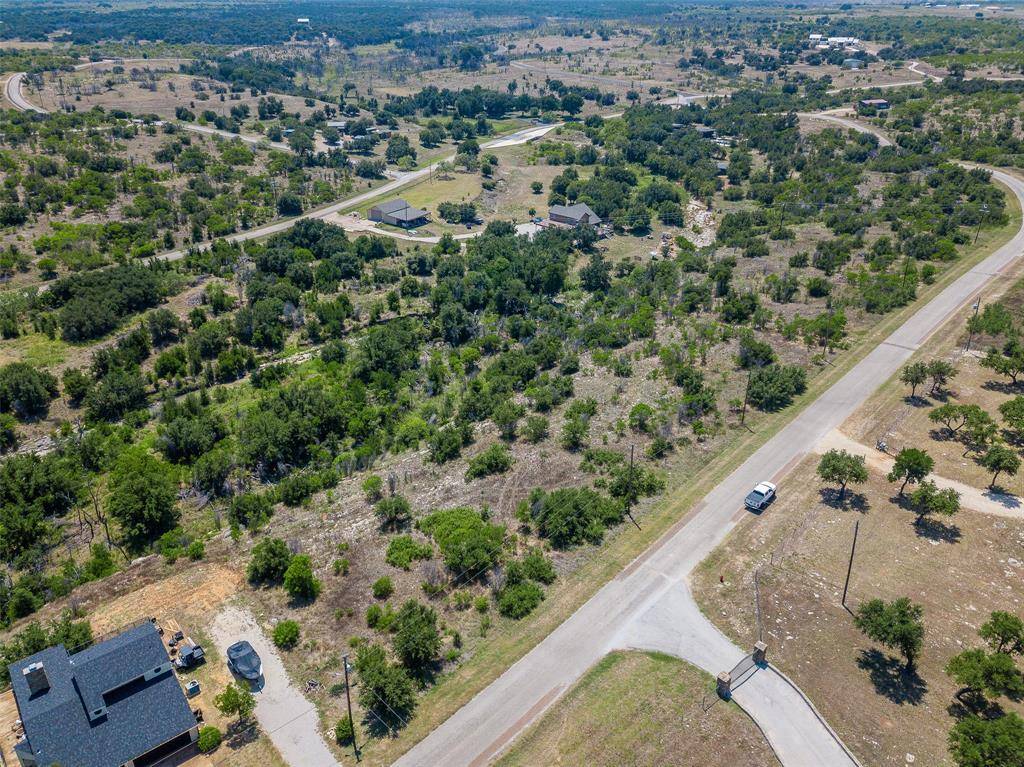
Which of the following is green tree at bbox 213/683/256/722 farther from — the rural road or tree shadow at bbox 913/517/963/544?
tree shadow at bbox 913/517/963/544

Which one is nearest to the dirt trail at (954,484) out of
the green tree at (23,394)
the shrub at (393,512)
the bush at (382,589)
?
the shrub at (393,512)

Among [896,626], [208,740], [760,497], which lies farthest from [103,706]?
[760,497]

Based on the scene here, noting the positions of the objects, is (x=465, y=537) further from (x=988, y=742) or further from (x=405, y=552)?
(x=988, y=742)

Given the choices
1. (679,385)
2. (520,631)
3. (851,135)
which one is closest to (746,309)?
(679,385)

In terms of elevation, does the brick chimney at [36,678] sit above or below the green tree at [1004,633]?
above

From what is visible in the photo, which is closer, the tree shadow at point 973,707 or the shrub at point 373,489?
the tree shadow at point 973,707

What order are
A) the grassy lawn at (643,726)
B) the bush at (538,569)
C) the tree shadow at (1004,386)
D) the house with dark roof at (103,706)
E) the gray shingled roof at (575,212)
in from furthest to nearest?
the gray shingled roof at (575,212) → the tree shadow at (1004,386) → the bush at (538,569) → the grassy lawn at (643,726) → the house with dark roof at (103,706)

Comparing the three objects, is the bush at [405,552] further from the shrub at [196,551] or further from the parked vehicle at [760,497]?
the parked vehicle at [760,497]
